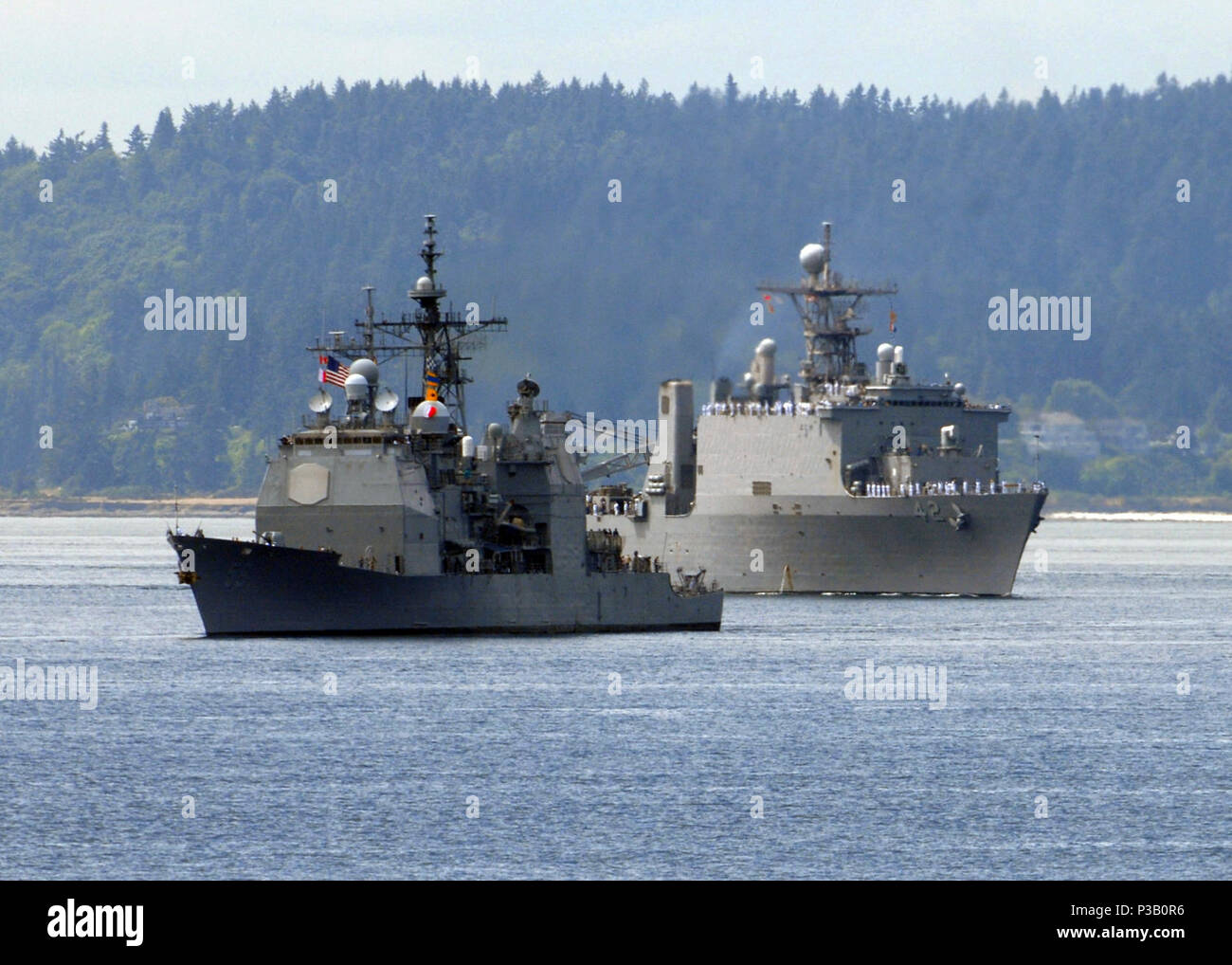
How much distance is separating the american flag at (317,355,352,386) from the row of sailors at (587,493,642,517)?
31.2 m

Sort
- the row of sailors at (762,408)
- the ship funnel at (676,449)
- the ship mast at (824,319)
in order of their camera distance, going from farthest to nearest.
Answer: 1. the ship mast at (824,319)
2. the ship funnel at (676,449)
3. the row of sailors at (762,408)

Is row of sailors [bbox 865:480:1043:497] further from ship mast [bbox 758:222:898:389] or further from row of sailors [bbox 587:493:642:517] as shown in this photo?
row of sailors [bbox 587:493:642:517]

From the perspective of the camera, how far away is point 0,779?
35.1 metres

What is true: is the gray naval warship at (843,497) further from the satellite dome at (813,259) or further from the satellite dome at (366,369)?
the satellite dome at (366,369)

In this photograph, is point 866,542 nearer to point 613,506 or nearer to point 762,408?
point 762,408

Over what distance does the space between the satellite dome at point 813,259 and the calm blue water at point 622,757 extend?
85.1 ft

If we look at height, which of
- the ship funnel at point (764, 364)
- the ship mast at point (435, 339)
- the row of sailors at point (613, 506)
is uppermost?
the ship funnel at point (764, 364)

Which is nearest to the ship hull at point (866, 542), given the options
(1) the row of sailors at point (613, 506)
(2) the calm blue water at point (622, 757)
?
(1) the row of sailors at point (613, 506)

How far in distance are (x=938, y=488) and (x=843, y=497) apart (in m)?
3.23

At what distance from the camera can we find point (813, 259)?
8862 centimetres

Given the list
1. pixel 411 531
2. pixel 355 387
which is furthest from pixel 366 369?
pixel 411 531

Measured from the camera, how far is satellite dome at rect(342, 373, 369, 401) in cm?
5312

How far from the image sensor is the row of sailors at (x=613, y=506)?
84562mm
